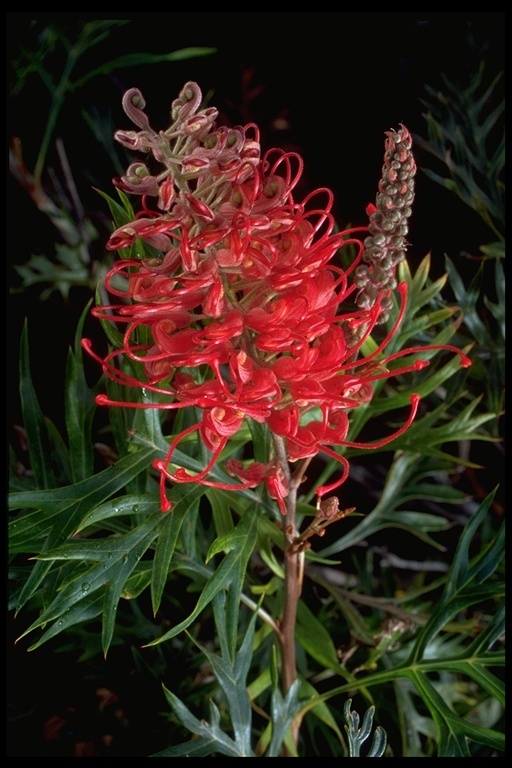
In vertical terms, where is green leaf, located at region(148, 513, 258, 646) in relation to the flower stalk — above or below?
below

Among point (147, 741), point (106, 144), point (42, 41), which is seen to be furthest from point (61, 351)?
point (147, 741)

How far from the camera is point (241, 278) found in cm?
50

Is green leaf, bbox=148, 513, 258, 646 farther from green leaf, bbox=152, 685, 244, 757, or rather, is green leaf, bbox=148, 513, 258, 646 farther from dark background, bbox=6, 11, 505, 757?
dark background, bbox=6, 11, 505, 757

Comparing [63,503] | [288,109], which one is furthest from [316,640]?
[288,109]

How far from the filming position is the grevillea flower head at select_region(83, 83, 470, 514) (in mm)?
465


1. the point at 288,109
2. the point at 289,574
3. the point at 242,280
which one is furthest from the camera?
the point at 288,109

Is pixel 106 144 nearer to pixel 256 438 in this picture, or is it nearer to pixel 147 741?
pixel 256 438

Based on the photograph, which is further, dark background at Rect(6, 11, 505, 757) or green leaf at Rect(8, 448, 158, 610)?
dark background at Rect(6, 11, 505, 757)

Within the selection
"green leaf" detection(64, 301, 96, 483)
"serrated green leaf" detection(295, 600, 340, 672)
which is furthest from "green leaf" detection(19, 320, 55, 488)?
"serrated green leaf" detection(295, 600, 340, 672)

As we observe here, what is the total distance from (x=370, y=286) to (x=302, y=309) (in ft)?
0.18

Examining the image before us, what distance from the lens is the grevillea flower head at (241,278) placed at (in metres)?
0.47

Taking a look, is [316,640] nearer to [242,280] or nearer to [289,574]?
[289,574]

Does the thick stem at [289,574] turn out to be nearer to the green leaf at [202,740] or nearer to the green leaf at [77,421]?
the green leaf at [202,740]

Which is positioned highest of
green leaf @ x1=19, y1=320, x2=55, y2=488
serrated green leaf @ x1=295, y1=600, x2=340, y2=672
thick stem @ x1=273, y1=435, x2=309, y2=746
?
green leaf @ x1=19, y1=320, x2=55, y2=488
